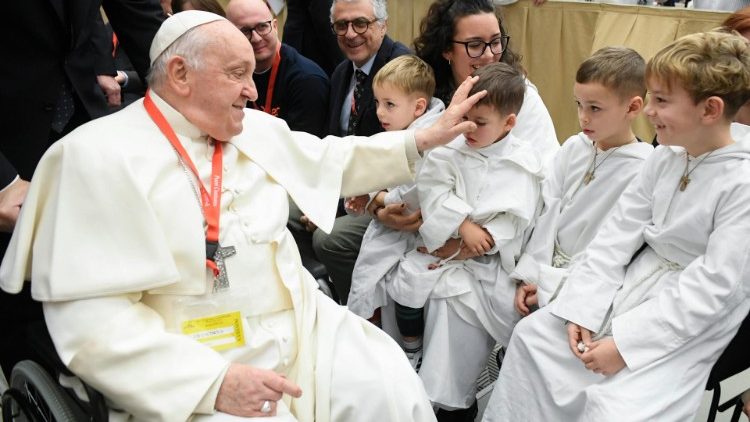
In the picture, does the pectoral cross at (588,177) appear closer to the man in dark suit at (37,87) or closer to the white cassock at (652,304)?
the white cassock at (652,304)

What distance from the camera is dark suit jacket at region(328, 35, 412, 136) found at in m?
3.43

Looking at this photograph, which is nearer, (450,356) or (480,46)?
(450,356)

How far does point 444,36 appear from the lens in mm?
3168

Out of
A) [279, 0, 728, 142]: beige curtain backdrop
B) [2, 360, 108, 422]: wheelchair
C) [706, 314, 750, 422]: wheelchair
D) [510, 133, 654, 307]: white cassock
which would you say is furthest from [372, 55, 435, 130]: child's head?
[279, 0, 728, 142]: beige curtain backdrop

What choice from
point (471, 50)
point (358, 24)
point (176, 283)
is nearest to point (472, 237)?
point (471, 50)

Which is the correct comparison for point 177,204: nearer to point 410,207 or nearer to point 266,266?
point 266,266

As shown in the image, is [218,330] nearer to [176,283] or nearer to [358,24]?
[176,283]

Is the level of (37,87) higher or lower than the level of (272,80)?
higher

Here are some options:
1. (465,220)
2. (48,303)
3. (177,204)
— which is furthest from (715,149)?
(48,303)

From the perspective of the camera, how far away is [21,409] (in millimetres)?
2152

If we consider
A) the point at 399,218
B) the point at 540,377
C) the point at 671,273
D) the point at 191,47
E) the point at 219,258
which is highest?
the point at 191,47

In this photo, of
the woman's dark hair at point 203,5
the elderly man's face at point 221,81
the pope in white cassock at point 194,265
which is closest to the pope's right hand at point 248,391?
the pope in white cassock at point 194,265

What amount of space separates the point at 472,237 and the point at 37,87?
1.79m

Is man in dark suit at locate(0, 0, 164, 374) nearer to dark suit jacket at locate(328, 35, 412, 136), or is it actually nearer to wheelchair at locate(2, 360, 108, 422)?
wheelchair at locate(2, 360, 108, 422)
